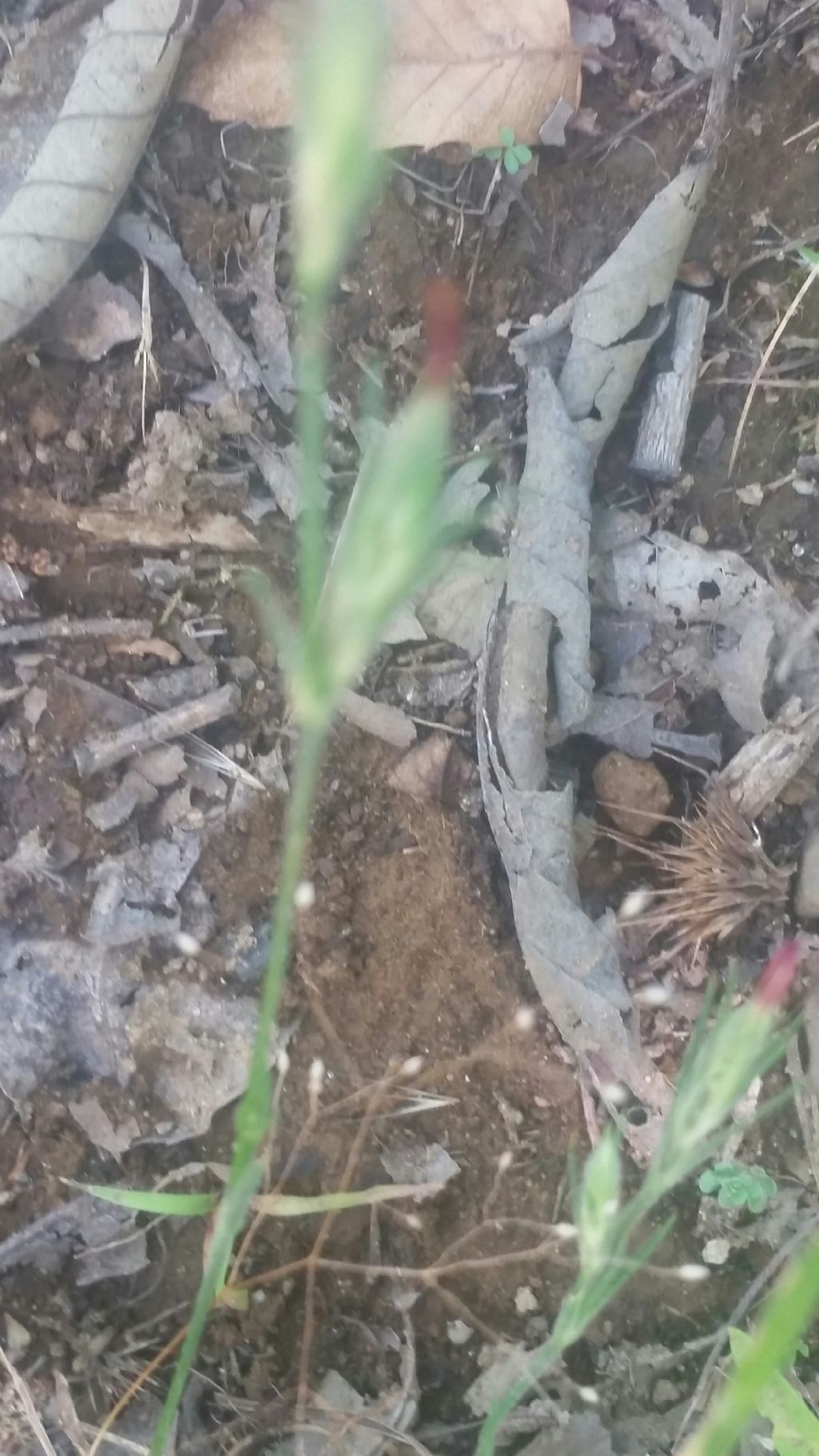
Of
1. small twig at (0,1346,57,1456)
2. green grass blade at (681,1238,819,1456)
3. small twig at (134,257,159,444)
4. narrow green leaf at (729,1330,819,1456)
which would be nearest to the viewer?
green grass blade at (681,1238,819,1456)

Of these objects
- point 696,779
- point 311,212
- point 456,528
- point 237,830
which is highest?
point 311,212

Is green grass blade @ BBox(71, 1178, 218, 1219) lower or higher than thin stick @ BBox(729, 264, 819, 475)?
lower

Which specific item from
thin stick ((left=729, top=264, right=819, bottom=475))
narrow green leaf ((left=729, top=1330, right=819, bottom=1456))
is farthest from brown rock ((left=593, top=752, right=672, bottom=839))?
narrow green leaf ((left=729, top=1330, right=819, bottom=1456))

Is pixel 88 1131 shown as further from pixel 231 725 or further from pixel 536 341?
pixel 536 341

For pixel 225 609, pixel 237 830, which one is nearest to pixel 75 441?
pixel 225 609

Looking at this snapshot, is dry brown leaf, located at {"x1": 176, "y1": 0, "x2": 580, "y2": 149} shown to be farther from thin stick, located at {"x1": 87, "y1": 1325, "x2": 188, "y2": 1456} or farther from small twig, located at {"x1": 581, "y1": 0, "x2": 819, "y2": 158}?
thin stick, located at {"x1": 87, "y1": 1325, "x2": 188, "y2": 1456}

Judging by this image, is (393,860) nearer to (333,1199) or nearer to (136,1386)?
(333,1199)

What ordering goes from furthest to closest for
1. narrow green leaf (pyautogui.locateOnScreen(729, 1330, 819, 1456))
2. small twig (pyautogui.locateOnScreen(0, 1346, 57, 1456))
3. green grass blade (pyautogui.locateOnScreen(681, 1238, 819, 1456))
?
1. small twig (pyautogui.locateOnScreen(0, 1346, 57, 1456))
2. narrow green leaf (pyautogui.locateOnScreen(729, 1330, 819, 1456))
3. green grass blade (pyautogui.locateOnScreen(681, 1238, 819, 1456))
